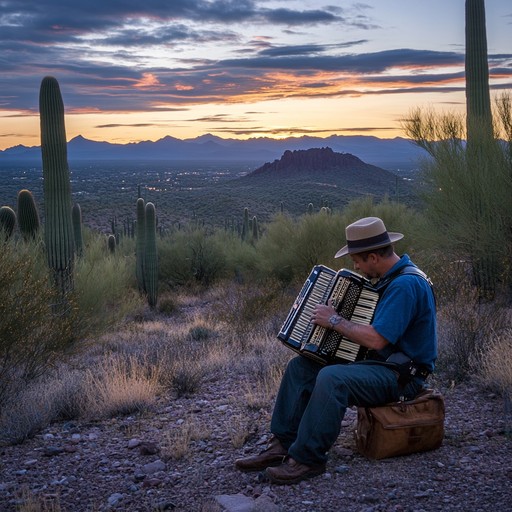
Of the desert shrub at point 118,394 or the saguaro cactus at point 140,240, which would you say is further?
the saguaro cactus at point 140,240

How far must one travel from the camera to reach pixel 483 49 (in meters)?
16.9

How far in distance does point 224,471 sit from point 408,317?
192cm

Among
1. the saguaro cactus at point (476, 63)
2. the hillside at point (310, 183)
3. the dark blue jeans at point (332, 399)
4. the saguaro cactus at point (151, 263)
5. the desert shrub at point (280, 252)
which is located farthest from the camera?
the hillside at point (310, 183)

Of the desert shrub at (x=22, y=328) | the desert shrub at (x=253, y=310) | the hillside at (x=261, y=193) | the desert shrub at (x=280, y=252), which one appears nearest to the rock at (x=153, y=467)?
the desert shrub at (x=22, y=328)

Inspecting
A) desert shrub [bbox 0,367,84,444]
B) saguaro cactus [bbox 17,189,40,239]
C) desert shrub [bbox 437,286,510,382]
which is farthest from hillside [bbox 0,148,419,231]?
desert shrub [bbox 0,367,84,444]

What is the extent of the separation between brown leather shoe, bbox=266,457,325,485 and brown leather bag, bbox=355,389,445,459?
1.51 ft

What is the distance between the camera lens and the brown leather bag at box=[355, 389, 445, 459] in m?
5.71

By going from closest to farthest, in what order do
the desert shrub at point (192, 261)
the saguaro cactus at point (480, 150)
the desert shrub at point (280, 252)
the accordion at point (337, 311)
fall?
1. the accordion at point (337, 311)
2. the saguaro cactus at point (480, 150)
3. the desert shrub at point (280, 252)
4. the desert shrub at point (192, 261)

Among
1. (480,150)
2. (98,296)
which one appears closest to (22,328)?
(98,296)

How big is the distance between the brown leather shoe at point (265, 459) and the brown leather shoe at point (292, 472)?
0.19m

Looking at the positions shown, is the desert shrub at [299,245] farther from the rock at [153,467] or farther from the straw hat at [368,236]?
the straw hat at [368,236]

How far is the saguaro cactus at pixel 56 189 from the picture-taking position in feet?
42.5

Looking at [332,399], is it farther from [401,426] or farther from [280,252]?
[280,252]

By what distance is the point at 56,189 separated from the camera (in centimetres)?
1305
